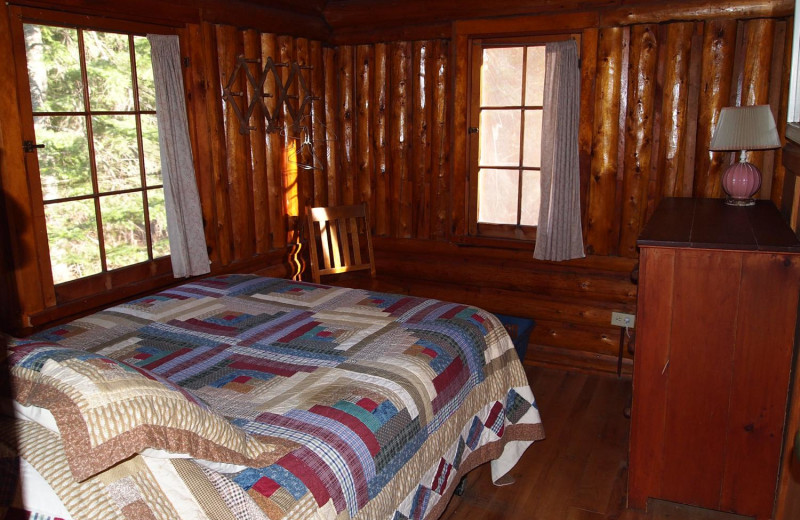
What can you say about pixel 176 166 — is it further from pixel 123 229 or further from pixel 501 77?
pixel 501 77

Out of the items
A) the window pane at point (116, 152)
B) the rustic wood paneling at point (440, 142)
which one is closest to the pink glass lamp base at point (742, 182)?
the rustic wood paneling at point (440, 142)

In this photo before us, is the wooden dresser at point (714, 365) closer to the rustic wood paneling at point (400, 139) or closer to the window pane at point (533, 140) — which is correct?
the window pane at point (533, 140)

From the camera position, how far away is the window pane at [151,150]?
3.58 metres

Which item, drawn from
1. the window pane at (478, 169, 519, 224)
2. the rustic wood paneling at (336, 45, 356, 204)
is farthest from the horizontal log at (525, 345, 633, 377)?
the rustic wood paneling at (336, 45, 356, 204)

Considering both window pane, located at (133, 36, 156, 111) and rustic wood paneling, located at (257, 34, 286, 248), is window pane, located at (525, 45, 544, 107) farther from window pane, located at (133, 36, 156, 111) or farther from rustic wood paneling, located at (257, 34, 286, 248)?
window pane, located at (133, 36, 156, 111)

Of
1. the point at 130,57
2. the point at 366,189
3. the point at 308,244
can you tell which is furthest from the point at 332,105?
the point at 130,57

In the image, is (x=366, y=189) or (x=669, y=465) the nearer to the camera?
(x=669, y=465)

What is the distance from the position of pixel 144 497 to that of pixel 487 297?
11.6ft

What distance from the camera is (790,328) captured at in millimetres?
2477

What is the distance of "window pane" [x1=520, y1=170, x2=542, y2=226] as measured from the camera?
4.43 m

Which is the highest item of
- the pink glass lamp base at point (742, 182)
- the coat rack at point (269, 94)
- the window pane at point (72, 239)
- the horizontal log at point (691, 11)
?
the horizontal log at point (691, 11)

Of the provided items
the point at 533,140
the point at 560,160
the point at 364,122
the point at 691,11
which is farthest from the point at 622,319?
the point at 364,122

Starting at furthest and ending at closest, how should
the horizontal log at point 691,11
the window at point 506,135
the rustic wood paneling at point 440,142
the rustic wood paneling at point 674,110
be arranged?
the rustic wood paneling at point 440,142 < the window at point 506,135 < the rustic wood paneling at point 674,110 < the horizontal log at point 691,11

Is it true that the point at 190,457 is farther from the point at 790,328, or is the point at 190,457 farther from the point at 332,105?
the point at 332,105
